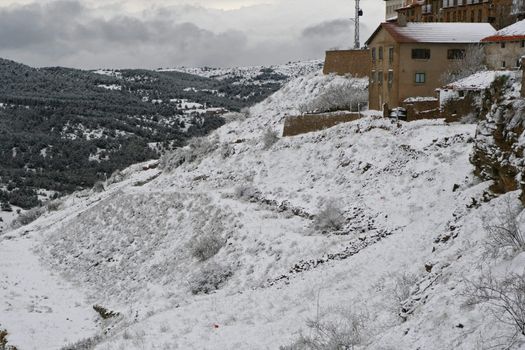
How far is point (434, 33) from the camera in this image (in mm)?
42312

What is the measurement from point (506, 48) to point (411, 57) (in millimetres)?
6897

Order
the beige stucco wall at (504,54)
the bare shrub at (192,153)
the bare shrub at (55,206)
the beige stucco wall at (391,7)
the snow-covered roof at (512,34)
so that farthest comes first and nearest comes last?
the beige stucco wall at (391,7) → the bare shrub at (55,206) → the bare shrub at (192,153) → the beige stucco wall at (504,54) → the snow-covered roof at (512,34)

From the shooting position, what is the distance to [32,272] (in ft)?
125

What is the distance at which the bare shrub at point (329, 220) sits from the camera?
26250mm

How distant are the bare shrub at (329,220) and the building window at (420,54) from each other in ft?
63.2

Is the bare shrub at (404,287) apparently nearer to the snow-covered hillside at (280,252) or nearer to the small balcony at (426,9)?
the snow-covered hillside at (280,252)

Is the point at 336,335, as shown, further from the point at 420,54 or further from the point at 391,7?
the point at 391,7

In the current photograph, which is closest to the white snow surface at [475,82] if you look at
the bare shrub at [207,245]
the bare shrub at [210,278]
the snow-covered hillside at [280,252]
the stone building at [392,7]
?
the snow-covered hillside at [280,252]

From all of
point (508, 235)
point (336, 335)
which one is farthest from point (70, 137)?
point (508, 235)

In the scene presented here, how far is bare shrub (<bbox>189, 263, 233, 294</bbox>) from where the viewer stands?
24859 millimetres

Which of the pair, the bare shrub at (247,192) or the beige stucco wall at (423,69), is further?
the beige stucco wall at (423,69)

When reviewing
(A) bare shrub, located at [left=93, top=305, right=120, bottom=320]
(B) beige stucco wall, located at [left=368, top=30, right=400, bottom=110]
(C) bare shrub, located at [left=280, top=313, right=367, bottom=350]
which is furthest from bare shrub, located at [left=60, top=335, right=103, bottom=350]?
(B) beige stucco wall, located at [left=368, top=30, right=400, bottom=110]

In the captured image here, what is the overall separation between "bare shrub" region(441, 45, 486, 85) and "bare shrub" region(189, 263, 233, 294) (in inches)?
969

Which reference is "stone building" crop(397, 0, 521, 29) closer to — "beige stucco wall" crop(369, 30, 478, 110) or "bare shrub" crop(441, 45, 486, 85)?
"beige stucco wall" crop(369, 30, 478, 110)
